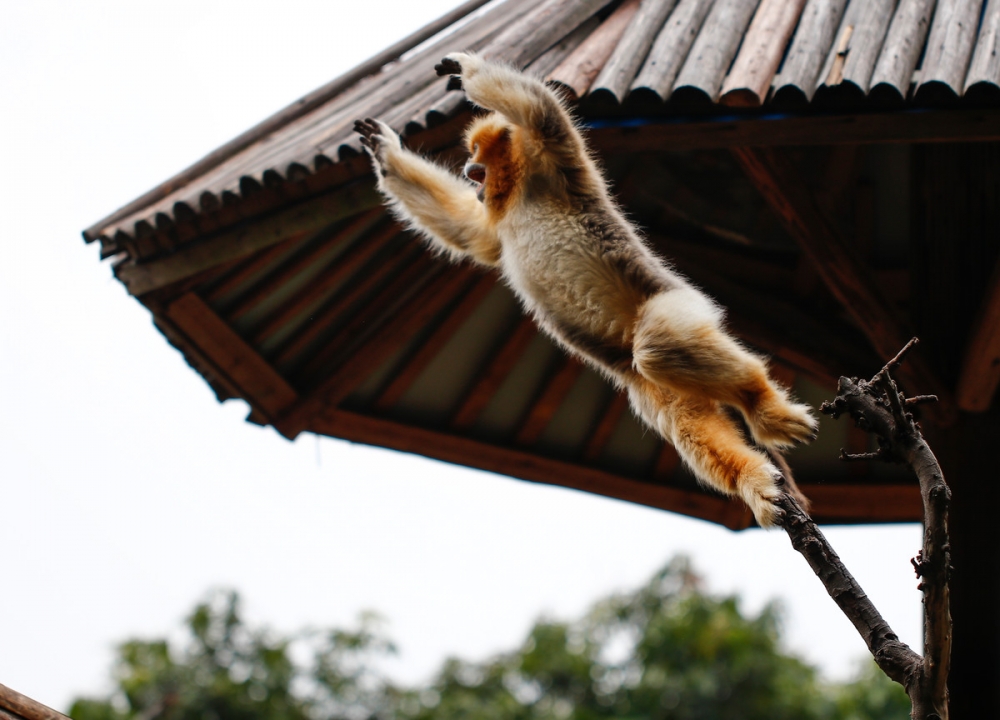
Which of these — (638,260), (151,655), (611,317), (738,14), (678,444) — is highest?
(738,14)

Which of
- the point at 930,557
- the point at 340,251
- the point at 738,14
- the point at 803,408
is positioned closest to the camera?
the point at 930,557

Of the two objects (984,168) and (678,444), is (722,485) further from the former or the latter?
(984,168)

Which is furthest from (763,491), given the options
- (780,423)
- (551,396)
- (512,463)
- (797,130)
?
(512,463)

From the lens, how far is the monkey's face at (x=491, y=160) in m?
5.21

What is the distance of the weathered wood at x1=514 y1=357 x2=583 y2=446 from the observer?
8.95m

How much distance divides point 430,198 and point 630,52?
1.41 metres

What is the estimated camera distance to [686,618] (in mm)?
24312

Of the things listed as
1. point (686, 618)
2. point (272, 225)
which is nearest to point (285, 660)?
point (686, 618)

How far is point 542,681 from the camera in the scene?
2603 cm

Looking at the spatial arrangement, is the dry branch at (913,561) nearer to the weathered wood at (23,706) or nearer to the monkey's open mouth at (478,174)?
the monkey's open mouth at (478,174)

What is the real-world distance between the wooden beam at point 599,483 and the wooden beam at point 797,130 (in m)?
4.22

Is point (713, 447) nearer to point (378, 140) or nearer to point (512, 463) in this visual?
point (378, 140)

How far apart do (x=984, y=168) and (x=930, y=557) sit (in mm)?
3993

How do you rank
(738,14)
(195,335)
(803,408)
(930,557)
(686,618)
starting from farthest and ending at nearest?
1. (686,618)
2. (195,335)
3. (738,14)
4. (803,408)
5. (930,557)
